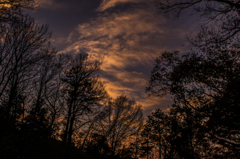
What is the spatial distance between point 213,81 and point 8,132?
1782cm

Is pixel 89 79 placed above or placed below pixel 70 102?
above

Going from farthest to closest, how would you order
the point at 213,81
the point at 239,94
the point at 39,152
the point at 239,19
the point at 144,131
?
1. the point at 144,131
2. the point at 39,152
3. the point at 213,81
4. the point at 239,94
5. the point at 239,19

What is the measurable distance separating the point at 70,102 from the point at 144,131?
25.1 meters

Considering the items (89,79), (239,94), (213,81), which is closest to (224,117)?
(239,94)

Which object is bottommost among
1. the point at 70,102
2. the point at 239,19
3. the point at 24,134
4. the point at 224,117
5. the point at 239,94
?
the point at 24,134

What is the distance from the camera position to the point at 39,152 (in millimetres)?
12992

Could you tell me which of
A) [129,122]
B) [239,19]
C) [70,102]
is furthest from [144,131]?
[239,19]

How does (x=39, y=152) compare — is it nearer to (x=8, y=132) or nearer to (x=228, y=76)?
(x=8, y=132)

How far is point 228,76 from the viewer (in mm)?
8945

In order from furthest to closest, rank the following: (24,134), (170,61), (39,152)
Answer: (24,134) < (39,152) < (170,61)

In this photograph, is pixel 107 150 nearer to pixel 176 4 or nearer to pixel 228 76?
pixel 228 76

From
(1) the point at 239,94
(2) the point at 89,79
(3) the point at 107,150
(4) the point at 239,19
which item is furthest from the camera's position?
(3) the point at 107,150

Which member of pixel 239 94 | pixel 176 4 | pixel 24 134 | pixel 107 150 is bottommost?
pixel 107 150

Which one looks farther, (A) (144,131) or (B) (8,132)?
(A) (144,131)
